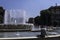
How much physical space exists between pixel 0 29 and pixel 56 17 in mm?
79610

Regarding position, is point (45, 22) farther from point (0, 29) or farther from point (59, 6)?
point (0, 29)

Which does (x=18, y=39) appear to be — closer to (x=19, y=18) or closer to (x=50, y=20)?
(x=19, y=18)

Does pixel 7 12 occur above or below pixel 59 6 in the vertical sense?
below

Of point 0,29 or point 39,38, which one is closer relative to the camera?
point 39,38


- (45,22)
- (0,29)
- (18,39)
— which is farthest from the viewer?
(45,22)

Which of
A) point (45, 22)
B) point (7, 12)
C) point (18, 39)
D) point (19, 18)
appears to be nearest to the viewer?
point (18, 39)

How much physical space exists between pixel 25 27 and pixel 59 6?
82.9 metres

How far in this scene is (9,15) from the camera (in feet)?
86.3

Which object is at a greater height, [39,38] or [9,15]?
[9,15]

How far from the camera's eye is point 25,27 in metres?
18.7

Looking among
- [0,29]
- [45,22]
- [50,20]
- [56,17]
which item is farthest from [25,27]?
[56,17]

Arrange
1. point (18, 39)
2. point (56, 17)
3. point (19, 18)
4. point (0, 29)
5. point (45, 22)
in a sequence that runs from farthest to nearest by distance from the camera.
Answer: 1. point (56, 17)
2. point (45, 22)
3. point (19, 18)
4. point (0, 29)
5. point (18, 39)

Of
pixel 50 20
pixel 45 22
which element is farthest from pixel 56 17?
pixel 45 22

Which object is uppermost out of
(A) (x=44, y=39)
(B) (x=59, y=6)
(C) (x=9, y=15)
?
(B) (x=59, y=6)
